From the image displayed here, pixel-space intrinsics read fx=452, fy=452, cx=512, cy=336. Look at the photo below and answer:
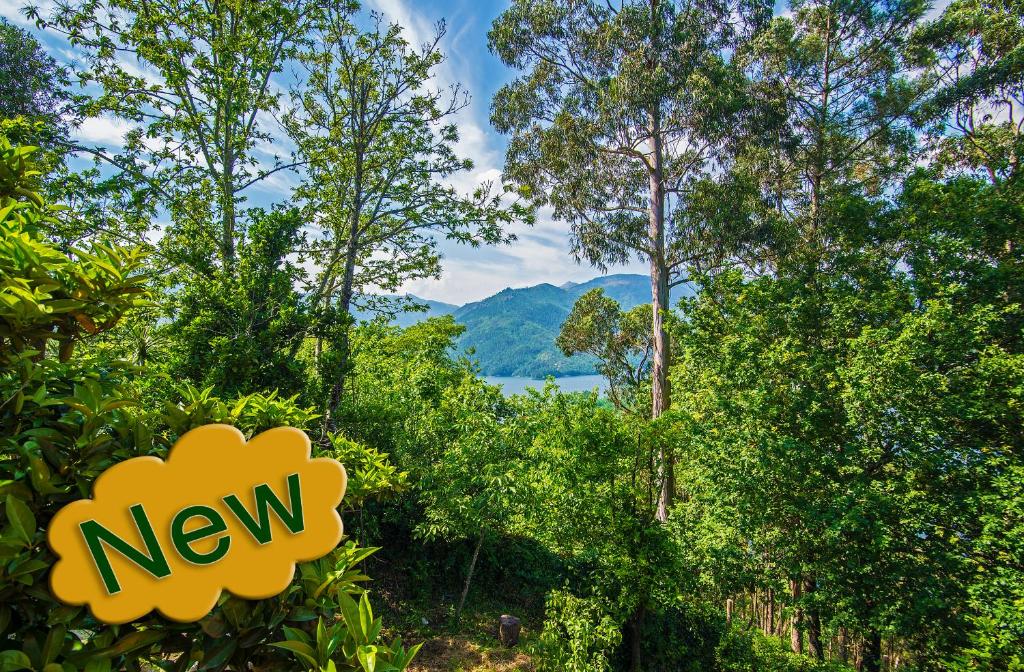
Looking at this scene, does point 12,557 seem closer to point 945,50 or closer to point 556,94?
point 556,94

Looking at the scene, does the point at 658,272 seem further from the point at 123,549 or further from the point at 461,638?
the point at 123,549

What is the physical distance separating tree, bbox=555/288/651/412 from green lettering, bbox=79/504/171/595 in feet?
56.6

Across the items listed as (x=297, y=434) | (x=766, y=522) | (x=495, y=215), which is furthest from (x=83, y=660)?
(x=495, y=215)

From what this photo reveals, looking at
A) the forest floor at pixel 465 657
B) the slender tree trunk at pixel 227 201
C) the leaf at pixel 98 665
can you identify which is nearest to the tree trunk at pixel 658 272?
the forest floor at pixel 465 657

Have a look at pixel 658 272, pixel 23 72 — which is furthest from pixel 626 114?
pixel 23 72

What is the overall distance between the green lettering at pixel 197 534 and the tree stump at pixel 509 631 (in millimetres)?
Answer: 7066

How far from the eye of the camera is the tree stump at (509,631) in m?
7.03

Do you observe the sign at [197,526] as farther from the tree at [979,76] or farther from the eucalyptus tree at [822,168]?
the tree at [979,76]

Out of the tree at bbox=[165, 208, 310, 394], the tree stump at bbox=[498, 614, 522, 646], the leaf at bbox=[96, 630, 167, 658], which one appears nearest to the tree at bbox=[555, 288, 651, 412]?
the tree stump at bbox=[498, 614, 522, 646]

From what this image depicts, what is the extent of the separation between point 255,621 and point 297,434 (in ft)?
1.77

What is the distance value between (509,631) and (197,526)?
714cm

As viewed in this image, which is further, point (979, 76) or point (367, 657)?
point (979, 76)

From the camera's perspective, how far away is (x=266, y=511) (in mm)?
1342

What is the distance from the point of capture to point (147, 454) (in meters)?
1.31
